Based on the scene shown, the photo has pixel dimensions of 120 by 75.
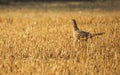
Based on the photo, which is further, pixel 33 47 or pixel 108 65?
pixel 33 47

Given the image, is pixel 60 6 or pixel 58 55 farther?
pixel 60 6

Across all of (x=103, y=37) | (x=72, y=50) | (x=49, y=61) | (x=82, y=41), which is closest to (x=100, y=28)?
(x=103, y=37)

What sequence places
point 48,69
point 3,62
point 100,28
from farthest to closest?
point 100,28 < point 3,62 < point 48,69

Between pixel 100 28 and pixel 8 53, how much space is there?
212 inches

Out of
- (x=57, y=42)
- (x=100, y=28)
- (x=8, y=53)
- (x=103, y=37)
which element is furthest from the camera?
(x=100, y=28)

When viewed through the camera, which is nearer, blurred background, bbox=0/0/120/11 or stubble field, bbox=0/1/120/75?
stubble field, bbox=0/1/120/75

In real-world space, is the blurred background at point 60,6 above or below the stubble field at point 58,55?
below

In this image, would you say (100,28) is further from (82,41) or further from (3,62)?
(3,62)

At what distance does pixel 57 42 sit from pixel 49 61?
7.02ft

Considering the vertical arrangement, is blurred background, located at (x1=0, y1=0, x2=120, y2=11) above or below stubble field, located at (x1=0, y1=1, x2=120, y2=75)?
below

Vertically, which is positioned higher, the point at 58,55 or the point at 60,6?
the point at 58,55

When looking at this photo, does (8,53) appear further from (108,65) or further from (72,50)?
(108,65)

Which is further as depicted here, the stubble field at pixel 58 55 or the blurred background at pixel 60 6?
the blurred background at pixel 60 6

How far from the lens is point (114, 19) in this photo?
16766 millimetres
